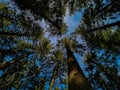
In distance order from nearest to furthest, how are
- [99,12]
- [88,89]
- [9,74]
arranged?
[88,89] < [99,12] < [9,74]

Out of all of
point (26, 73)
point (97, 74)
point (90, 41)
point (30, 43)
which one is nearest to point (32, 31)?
point (30, 43)

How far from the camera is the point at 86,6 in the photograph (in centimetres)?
1064

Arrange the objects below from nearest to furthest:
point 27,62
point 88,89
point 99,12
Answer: point 88,89
point 99,12
point 27,62

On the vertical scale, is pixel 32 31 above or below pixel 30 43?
above

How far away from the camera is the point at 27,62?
Answer: 11523 millimetres

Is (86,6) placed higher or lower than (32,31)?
higher

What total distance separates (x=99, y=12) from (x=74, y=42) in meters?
2.72

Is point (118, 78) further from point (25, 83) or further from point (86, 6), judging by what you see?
point (25, 83)

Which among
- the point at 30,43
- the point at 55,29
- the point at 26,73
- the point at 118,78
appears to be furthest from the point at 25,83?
the point at 118,78

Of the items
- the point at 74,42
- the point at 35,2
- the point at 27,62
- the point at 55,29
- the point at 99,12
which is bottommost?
the point at 27,62

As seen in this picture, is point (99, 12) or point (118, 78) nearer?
point (99, 12)

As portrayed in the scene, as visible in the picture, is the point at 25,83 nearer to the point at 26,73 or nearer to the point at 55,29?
the point at 26,73

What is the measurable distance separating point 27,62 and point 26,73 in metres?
0.67

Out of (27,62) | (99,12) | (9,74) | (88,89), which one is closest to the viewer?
(88,89)
